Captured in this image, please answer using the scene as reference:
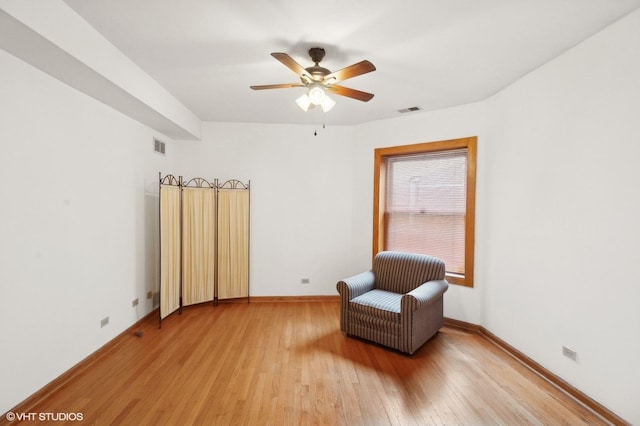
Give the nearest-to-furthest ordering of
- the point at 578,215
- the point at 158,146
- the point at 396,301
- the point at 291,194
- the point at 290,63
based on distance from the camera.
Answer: the point at 290,63 → the point at 578,215 → the point at 396,301 → the point at 158,146 → the point at 291,194

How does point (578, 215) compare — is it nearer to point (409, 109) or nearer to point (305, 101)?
point (409, 109)

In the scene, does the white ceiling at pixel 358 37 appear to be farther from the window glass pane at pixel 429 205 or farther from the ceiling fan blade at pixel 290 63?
the window glass pane at pixel 429 205

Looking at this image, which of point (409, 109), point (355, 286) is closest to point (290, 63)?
point (409, 109)

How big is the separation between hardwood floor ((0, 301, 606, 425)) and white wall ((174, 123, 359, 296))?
1.19m

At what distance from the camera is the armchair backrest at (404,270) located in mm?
3244

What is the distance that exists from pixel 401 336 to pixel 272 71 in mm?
2798

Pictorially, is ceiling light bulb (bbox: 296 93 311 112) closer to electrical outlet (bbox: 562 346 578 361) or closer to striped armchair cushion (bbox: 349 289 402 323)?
striped armchair cushion (bbox: 349 289 402 323)

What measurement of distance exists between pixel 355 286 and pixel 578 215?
2080mm

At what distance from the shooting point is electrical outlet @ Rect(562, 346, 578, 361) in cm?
218

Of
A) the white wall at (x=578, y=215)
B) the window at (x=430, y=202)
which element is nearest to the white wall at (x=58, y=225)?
the window at (x=430, y=202)

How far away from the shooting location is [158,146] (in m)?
3.73

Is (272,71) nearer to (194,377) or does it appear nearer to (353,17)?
(353,17)

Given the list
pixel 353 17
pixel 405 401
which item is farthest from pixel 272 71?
pixel 405 401

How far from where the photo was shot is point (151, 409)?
200 cm
